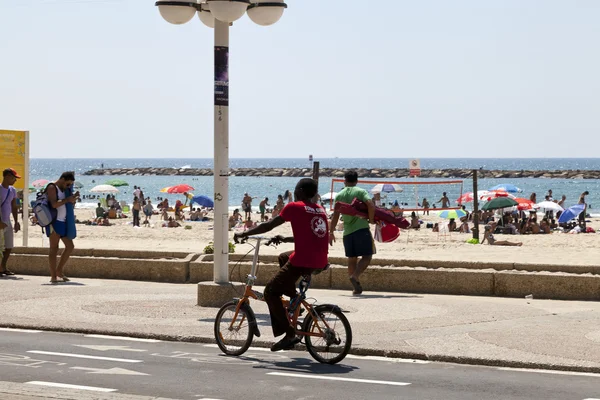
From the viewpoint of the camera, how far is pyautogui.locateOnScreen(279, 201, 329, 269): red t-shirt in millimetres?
8680

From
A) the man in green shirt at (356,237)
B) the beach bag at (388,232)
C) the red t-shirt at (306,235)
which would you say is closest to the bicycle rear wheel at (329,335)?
the red t-shirt at (306,235)

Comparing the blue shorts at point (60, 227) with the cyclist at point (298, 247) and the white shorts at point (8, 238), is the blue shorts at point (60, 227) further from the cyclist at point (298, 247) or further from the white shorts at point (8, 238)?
the cyclist at point (298, 247)

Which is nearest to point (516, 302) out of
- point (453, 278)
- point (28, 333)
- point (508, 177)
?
point (453, 278)

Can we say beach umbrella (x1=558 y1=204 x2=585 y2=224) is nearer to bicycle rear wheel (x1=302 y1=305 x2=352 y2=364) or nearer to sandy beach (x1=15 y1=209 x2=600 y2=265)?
sandy beach (x1=15 y1=209 x2=600 y2=265)

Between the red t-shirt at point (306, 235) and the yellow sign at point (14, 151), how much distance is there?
422 inches

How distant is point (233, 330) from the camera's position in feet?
30.3

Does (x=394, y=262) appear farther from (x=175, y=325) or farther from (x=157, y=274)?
(x=175, y=325)

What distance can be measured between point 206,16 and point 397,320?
14.2 ft

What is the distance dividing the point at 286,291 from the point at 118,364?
4.98 ft

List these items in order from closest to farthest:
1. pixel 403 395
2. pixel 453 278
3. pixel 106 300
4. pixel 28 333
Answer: pixel 403 395 → pixel 28 333 → pixel 106 300 → pixel 453 278

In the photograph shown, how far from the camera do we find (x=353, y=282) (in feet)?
45.1

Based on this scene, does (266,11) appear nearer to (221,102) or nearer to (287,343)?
(221,102)

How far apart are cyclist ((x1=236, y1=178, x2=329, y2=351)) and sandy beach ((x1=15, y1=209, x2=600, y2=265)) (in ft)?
27.2

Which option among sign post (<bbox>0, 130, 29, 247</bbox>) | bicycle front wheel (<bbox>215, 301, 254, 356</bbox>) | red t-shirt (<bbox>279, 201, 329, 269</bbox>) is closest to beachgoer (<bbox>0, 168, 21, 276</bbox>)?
sign post (<bbox>0, 130, 29, 247</bbox>)
